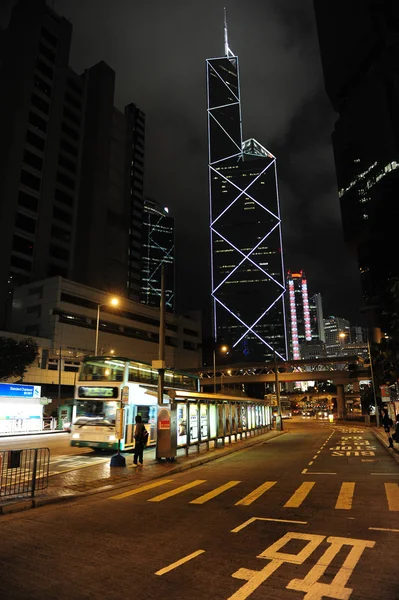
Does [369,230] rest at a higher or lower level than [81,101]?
lower

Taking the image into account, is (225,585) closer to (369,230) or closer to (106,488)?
(106,488)

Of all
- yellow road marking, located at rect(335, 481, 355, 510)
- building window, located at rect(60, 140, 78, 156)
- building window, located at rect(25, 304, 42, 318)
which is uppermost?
building window, located at rect(60, 140, 78, 156)

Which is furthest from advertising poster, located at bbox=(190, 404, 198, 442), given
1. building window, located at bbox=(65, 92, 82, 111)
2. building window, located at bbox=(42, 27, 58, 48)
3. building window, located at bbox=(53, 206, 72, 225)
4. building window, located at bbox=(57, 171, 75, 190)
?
building window, located at bbox=(42, 27, 58, 48)

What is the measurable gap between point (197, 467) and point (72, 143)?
8922cm

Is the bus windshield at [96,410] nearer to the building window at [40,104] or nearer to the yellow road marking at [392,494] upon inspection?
the yellow road marking at [392,494]

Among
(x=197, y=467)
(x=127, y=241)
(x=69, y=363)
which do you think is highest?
(x=127, y=241)

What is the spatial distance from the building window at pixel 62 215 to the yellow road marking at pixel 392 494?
274 ft

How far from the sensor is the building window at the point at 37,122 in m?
80.4

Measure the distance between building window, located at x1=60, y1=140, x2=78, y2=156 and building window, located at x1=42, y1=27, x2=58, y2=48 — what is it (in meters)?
20.1

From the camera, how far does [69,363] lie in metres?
67.1

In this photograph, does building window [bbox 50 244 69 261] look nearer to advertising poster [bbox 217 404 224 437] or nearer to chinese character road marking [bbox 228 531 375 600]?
advertising poster [bbox 217 404 224 437]

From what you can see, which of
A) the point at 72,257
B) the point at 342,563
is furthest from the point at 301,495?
the point at 72,257

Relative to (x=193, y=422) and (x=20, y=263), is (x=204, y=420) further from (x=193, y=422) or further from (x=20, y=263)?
(x=20, y=263)

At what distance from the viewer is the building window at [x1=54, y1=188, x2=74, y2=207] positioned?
278 feet
